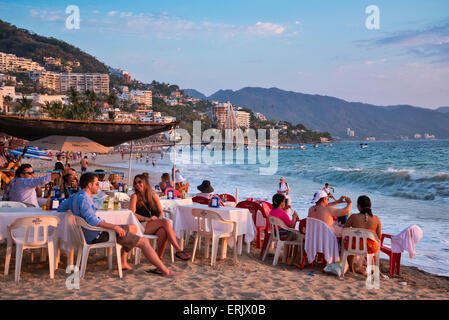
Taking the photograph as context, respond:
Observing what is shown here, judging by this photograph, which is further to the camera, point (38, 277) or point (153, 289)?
point (38, 277)

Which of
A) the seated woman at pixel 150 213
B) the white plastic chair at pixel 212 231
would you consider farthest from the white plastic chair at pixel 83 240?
the white plastic chair at pixel 212 231

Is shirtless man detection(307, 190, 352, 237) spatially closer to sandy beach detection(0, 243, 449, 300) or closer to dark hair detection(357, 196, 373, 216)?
dark hair detection(357, 196, 373, 216)

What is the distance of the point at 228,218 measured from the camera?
229 inches

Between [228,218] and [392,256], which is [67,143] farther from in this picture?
[392,256]

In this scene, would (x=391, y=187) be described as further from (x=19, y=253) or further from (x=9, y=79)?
(x=9, y=79)

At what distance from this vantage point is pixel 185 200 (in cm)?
694

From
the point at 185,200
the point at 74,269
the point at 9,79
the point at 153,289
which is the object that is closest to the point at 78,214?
the point at 74,269

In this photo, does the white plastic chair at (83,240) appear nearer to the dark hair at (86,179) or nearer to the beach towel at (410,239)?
the dark hair at (86,179)

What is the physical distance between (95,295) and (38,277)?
3.33 feet

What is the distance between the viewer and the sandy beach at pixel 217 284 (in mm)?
4031

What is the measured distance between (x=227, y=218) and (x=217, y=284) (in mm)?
Answer: 1421

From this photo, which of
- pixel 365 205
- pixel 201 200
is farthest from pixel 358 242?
pixel 201 200

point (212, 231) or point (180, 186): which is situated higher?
point (180, 186)

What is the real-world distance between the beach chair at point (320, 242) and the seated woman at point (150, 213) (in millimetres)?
1617
